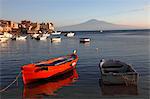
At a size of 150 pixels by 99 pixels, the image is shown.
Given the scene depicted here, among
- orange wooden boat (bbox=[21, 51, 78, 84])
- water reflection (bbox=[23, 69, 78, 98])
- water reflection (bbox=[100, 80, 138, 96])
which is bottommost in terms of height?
water reflection (bbox=[23, 69, 78, 98])

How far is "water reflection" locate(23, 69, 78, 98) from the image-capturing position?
2064 cm

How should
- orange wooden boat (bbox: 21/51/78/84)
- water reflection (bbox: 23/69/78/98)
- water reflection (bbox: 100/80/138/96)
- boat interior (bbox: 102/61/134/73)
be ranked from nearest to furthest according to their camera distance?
water reflection (bbox: 100/80/138/96) → water reflection (bbox: 23/69/78/98) → orange wooden boat (bbox: 21/51/78/84) → boat interior (bbox: 102/61/134/73)

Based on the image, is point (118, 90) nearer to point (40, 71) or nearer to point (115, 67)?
point (115, 67)

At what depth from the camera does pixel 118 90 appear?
20594 millimetres

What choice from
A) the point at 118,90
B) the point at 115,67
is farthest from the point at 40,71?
the point at 115,67

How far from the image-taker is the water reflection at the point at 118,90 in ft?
65.4

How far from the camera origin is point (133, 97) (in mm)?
19000

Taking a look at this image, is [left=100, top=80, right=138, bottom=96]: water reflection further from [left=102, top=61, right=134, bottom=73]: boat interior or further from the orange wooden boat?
the orange wooden boat

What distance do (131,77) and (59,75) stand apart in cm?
817

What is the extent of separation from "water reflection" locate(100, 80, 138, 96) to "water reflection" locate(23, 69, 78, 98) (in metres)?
3.83

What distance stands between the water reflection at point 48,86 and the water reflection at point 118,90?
3.83 metres

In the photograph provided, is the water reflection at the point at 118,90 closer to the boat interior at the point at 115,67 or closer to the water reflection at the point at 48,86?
the boat interior at the point at 115,67

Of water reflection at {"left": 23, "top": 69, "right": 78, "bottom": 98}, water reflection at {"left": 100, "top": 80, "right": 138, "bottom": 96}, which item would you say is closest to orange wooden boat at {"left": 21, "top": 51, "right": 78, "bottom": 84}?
water reflection at {"left": 23, "top": 69, "right": 78, "bottom": 98}

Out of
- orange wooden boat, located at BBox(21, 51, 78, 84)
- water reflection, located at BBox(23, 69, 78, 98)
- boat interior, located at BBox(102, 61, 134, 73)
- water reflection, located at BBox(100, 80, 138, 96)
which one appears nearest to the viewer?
water reflection, located at BBox(100, 80, 138, 96)
